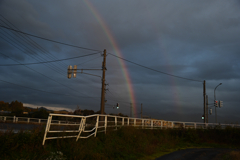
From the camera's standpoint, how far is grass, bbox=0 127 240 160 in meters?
7.81

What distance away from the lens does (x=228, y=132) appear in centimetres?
2302

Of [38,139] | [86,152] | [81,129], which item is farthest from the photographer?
[81,129]

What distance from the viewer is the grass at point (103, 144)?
7809mm

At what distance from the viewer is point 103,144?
11625 mm

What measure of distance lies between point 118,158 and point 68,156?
318 cm

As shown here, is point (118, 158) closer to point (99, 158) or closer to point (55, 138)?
point (99, 158)

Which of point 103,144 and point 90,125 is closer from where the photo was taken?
point 103,144

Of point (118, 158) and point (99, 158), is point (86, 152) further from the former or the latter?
Result: point (118, 158)

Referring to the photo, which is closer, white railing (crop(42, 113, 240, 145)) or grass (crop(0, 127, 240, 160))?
grass (crop(0, 127, 240, 160))

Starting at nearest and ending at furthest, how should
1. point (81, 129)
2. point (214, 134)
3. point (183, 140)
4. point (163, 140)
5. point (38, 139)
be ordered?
point (38, 139) → point (81, 129) → point (163, 140) → point (183, 140) → point (214, 134)

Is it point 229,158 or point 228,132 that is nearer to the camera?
point 229,158

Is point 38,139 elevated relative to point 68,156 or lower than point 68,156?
elevated

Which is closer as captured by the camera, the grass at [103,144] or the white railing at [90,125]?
the grass at [103,144]

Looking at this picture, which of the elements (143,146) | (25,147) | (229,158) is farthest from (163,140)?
(25,147)
